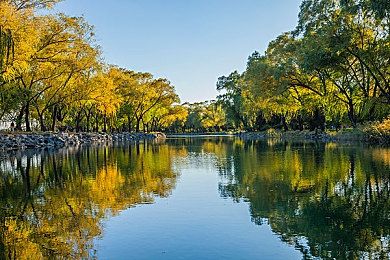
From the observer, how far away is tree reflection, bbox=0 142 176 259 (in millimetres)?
5695

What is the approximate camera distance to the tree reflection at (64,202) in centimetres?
570

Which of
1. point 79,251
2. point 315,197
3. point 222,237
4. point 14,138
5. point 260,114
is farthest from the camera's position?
point 260,114

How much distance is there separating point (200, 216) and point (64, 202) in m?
3.21

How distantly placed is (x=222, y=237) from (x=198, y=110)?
387 ft

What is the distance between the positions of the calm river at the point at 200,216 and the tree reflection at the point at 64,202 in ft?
0.07

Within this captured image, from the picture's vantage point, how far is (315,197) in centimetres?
870

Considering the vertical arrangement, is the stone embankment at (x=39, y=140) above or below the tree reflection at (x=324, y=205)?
above

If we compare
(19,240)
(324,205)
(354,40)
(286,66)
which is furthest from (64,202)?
(286,66)

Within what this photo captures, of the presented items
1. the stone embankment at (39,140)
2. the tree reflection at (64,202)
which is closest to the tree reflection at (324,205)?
the tree reflection at (64,202)

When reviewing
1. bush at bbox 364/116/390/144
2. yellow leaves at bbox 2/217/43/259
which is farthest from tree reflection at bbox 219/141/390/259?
bush at bbox 364/116/390/144

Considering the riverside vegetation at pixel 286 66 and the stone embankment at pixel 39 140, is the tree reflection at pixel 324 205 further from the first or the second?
the stone embankment at pixel 39 140

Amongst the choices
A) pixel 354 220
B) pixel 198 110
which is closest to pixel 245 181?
pixel 354 220

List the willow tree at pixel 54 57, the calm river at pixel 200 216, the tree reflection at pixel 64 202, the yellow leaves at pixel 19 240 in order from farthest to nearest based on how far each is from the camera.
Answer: the willow tree at pixel 54 57
the tree reflection at pixel 64 202
the calm river at pixel 200 216
the yellow leaves at pixel 19 240

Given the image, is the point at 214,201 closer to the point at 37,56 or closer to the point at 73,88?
the point at 37,56
